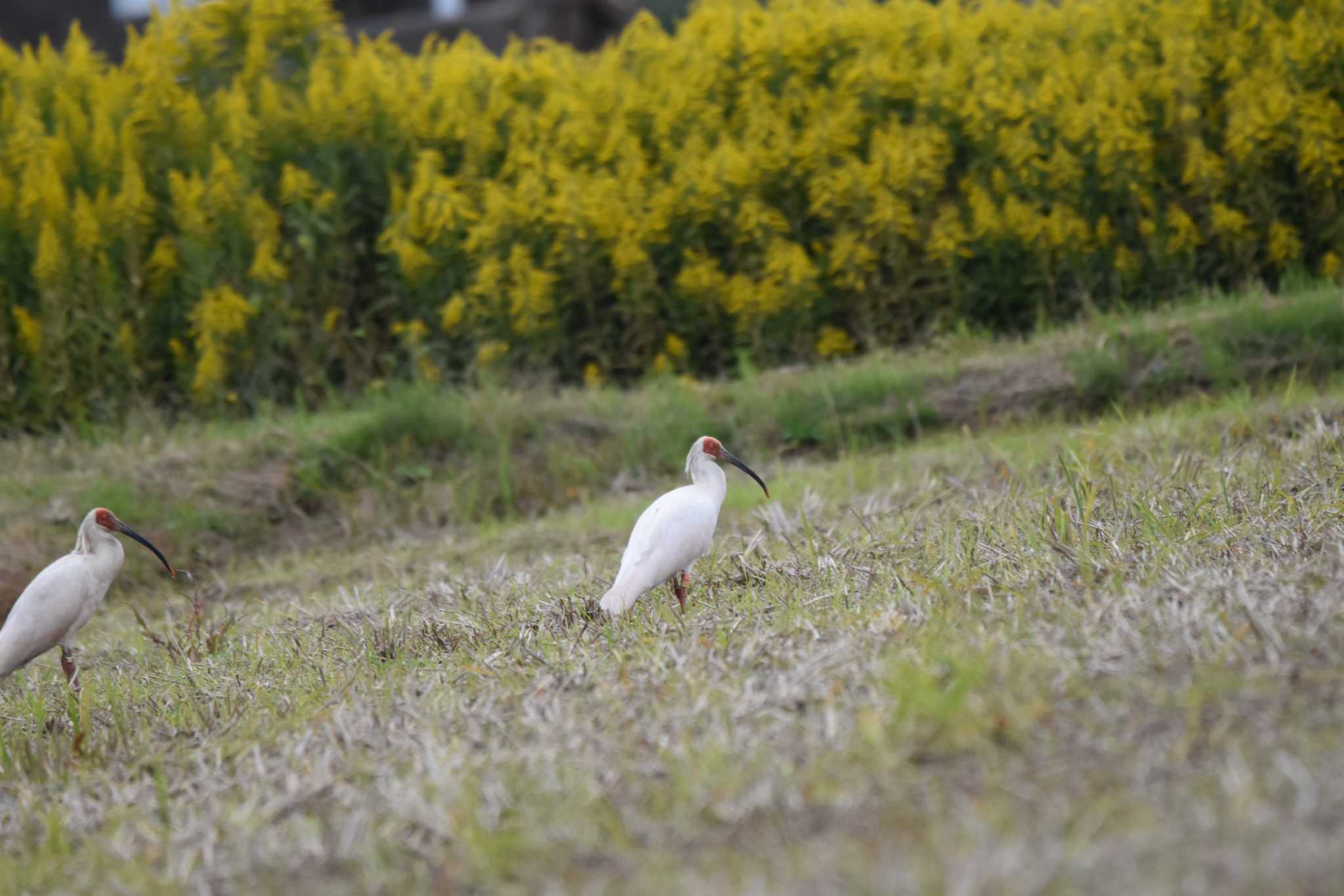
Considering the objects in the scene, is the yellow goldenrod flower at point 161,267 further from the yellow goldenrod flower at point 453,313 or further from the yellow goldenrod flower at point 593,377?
the yellow goldenrod flower at point 593,377

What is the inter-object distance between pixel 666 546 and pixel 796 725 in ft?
5.53

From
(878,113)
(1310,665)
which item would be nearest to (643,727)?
(1310,665)

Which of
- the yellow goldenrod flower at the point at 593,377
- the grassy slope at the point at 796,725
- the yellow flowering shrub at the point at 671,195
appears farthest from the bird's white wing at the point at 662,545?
the yellow flowering shrub at the point at 671,195

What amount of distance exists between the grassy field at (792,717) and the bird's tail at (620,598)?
2.9 inches

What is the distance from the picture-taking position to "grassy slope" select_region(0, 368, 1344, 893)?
2.30m

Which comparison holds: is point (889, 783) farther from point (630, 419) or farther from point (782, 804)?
point (630, 419)

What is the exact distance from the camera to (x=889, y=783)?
2.52 metres

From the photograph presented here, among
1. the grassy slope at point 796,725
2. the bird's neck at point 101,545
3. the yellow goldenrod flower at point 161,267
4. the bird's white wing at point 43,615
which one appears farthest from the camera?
the yellow goldenrod flower at point 161,267

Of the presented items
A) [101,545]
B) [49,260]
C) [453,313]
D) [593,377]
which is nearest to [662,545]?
[101,545]

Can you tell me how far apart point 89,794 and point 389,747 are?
766mm

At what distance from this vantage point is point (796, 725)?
2.91m

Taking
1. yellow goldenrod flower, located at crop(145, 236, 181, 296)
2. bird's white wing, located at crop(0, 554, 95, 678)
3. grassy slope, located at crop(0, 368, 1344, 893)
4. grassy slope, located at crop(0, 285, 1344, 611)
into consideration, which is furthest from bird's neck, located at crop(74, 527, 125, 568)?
yellow goldenrod flower, located at crop(145, 236, 181, 296)

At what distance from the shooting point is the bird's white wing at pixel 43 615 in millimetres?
4773

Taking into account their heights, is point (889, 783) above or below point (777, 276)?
above
